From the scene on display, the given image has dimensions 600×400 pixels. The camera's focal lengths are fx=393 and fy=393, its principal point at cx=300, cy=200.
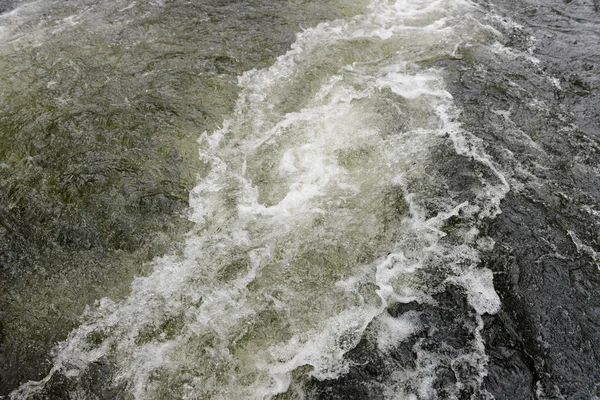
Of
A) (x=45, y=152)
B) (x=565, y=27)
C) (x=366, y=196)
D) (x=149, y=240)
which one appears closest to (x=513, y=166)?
(x=366, y=196)

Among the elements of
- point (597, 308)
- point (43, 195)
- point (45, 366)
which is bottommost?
point (597, 308)

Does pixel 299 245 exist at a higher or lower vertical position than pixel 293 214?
lower

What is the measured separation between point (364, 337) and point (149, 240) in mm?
3149

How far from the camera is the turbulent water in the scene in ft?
14.5

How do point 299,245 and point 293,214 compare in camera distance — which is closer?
point 299,245

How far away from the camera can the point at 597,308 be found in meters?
4.71

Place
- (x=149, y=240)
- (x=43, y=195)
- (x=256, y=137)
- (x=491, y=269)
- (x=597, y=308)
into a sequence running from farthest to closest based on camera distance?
1. (x=256, y=137)
2. (x=43, y=195)
3. (x=149, y=240)
4. (x=491, y=269)
5. (x=597, y=308)

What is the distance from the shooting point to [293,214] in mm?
5785

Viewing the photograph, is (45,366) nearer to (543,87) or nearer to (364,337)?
(364,337)

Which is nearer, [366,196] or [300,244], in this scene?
[300,244]

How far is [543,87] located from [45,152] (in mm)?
9003

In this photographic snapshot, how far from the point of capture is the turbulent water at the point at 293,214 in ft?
14.5

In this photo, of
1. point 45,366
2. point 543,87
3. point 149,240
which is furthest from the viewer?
point 543,87

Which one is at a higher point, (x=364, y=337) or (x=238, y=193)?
(x=238, y=193)
